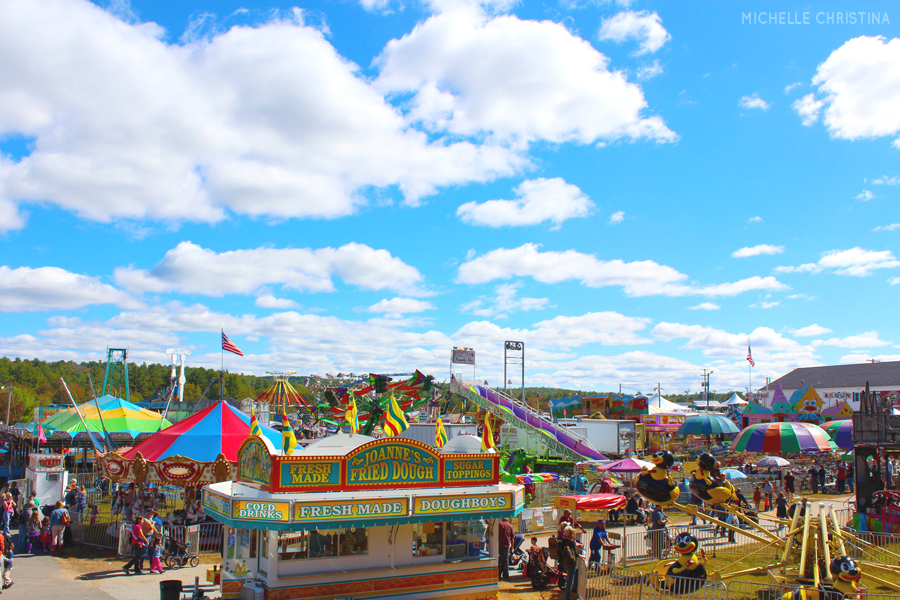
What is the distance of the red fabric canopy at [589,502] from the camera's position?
14266 mm

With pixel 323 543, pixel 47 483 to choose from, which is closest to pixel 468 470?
pixel 323 543

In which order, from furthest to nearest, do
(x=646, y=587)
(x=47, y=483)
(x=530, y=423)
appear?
(x=530, y=423) → (x=47, y=483) → (x=646, y=587)

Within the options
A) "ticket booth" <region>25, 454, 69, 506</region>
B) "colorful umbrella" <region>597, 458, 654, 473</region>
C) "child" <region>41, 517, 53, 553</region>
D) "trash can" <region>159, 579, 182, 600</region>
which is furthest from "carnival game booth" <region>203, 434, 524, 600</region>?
"ticket booth" <region>25, 454, 69, 506</region>

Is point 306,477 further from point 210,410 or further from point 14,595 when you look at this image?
point 210,410

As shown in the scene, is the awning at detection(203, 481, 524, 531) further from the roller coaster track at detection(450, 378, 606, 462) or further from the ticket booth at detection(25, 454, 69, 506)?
the roller coaster track at detection(450, 378, 606, 462)

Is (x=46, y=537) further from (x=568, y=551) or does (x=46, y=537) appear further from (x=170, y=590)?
(x=568, y=551)

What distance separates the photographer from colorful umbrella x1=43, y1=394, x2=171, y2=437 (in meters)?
30.5

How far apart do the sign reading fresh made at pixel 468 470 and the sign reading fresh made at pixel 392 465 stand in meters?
0.27

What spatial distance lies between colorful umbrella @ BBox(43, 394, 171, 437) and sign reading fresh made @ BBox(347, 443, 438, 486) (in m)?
22.2

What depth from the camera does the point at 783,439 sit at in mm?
27469

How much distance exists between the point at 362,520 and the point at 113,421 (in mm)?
25268

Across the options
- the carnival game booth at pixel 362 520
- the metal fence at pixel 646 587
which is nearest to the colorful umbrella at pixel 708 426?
the metal fence at pixel 646 587

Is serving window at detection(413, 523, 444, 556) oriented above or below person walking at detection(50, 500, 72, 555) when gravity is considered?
above

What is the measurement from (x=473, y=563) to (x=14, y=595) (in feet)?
29.3
